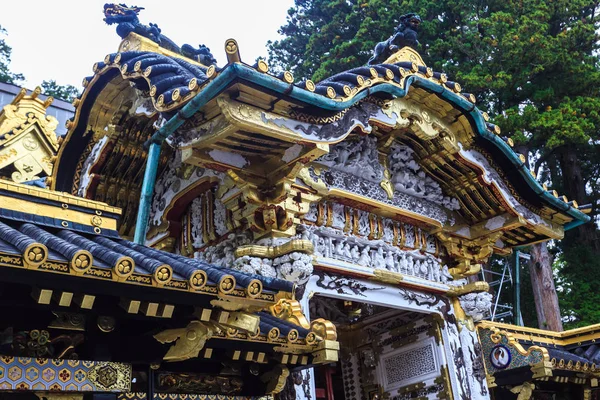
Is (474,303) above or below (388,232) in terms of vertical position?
below

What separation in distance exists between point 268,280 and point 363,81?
296cm

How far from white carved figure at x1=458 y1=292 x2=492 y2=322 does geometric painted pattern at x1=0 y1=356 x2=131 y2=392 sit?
5.44m

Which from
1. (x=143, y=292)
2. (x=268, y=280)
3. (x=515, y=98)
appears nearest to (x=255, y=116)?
(x=268, y=280)

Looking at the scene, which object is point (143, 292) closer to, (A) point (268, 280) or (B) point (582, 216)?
(A) point (268, 280)

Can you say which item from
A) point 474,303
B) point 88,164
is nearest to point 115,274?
point 88,164

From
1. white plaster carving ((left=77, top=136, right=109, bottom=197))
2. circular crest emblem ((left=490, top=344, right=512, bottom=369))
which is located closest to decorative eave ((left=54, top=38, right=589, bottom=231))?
white plaster carving ((left=77, top=136, right=109, bottom=197))

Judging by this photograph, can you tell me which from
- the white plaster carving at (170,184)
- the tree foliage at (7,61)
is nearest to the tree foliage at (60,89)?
the tree foliage at (7,61)

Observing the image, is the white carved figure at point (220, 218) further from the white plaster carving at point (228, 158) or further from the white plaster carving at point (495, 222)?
the white plaster carving at point (495, 222)

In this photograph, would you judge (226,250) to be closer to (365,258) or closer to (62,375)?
(365,258)

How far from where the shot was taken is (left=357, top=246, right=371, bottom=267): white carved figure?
7.81m

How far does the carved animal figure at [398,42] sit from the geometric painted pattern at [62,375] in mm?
5648

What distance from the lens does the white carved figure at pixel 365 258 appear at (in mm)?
7809

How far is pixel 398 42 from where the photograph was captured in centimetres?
898

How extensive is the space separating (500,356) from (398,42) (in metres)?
4.58
